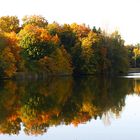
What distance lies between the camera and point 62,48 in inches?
3386

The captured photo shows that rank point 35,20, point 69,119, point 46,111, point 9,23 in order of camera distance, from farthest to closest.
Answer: point 35,20, point 9,23, point 46,111, point 69,119

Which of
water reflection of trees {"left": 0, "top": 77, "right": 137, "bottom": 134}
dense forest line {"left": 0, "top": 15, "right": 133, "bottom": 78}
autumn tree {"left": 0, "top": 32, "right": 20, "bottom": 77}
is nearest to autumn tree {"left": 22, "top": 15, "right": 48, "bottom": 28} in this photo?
dense forest line {"left": 0, "top": 15, "right": 133, "bottom": 78}

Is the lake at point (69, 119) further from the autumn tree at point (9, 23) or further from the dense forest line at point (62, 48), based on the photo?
the autumn tree at point (9, 23)

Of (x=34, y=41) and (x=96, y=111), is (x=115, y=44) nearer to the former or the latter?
(x=34, y=41)

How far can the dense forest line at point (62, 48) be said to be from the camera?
76.4 m

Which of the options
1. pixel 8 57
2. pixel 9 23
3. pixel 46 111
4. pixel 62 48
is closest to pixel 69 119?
pixel 46 111

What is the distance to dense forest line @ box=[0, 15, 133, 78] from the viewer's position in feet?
251

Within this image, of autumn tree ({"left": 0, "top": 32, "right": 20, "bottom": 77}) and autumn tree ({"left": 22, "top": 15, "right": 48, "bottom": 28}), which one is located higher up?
autumn tree ({"left": 22, "top": 15, "right": 48, "bottom": 28})

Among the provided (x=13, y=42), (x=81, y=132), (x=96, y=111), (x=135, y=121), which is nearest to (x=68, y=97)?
(x=96, y=111)

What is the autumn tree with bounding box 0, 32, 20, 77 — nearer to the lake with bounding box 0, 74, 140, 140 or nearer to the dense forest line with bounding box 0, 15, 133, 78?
the dense forest line with bounding box 0, 15, 133, 78

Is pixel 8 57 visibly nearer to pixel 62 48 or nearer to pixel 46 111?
pixel 62 48

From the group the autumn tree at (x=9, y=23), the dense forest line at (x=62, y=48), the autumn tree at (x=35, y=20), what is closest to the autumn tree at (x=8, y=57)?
the dense forest line at (x=62, y=48)

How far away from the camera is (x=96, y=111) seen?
2683 cm

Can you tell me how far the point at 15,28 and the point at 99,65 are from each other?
2060 centimetres
